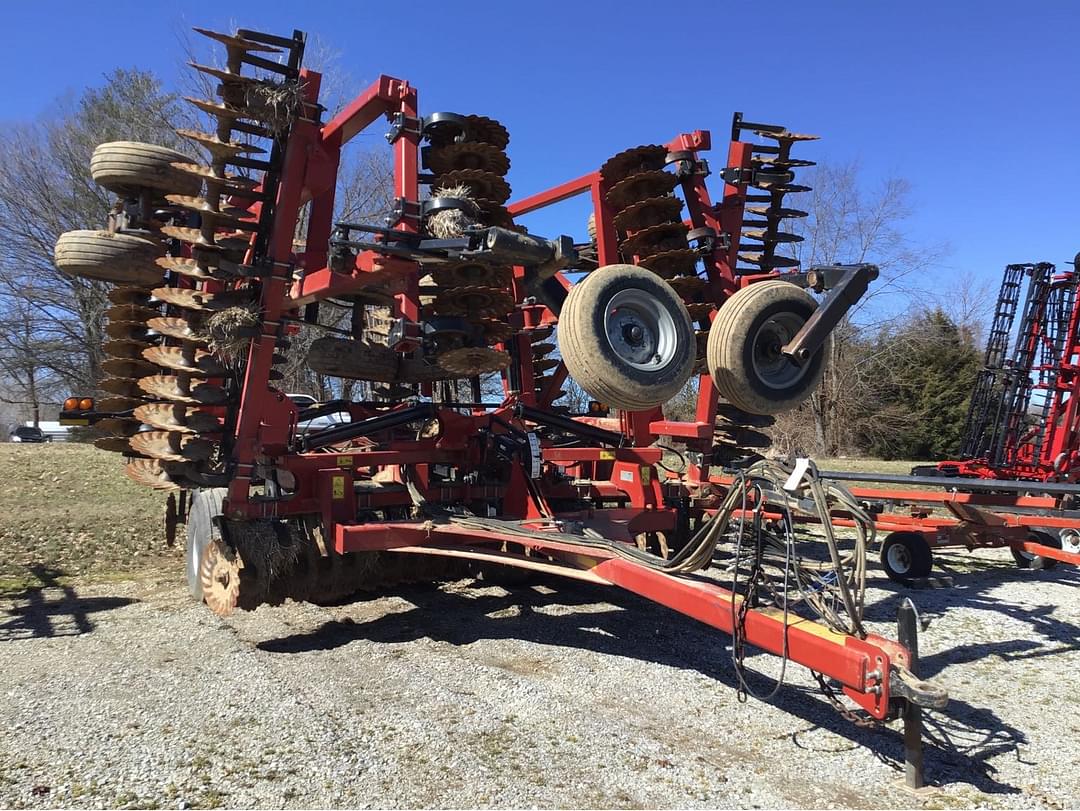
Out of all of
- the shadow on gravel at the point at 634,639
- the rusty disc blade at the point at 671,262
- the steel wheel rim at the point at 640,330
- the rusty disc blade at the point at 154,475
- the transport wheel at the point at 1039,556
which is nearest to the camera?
the shadow on gravel at the point at 634,639

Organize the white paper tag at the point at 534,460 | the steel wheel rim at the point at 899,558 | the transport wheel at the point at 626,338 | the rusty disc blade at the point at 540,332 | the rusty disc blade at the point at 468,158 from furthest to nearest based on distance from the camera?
the rusty disc blade at the point at 540,332 → the steel wheel rim at the point at 899,558 → the rusty disc blade at the point at 468,158 → the white paper tag at the point at 534,460 → the transport wheel at the point at 626,338

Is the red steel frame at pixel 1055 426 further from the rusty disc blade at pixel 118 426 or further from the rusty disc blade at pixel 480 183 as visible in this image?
the rusty disc blade at pixel 118 426

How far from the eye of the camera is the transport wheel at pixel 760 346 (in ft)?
17.3

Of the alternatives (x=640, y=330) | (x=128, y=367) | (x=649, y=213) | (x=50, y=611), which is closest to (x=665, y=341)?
(x=640, y=330)

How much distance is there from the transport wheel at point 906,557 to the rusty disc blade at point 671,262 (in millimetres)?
3334

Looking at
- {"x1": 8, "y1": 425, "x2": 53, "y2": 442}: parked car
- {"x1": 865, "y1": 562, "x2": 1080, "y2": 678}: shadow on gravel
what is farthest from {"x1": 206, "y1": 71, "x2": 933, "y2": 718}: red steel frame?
{"x1": 8, "y1": 425, "x2": 53, "y2": 442}: parked car

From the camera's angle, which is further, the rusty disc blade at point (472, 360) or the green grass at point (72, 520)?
the green grass at point (72, 520)

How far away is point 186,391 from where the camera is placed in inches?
220

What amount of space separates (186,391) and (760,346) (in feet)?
13.1

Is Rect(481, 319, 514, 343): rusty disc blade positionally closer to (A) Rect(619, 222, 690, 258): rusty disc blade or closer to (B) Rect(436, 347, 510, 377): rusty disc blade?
(B) Rect(436, 347, 510, 377): rusty disc blade

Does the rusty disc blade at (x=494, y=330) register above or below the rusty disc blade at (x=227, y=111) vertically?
below

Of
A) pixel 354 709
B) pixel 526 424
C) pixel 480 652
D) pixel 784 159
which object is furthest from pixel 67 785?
pixel 784 159

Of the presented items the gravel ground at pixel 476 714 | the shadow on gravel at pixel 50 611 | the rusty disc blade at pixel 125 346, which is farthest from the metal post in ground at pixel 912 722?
the rusty disc blade at pixel 125 346

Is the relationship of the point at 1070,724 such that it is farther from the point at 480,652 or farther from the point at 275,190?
the point at 275,190
